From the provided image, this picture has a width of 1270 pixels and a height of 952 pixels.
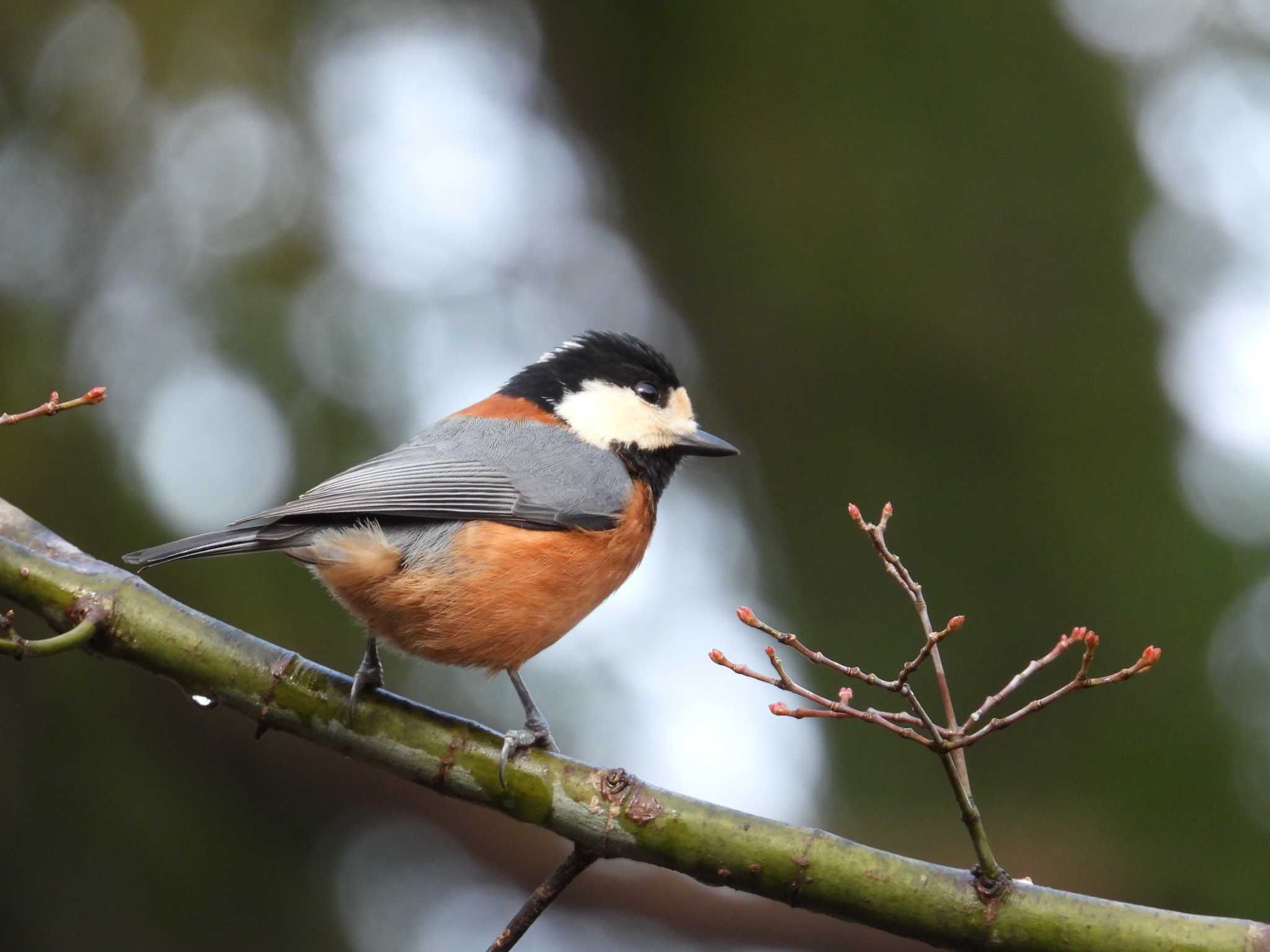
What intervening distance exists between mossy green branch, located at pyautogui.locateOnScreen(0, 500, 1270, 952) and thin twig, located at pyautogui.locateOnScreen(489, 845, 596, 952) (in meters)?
0.05

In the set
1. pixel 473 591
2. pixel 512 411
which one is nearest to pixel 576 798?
pixel 473 591

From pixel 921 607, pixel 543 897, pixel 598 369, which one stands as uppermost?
pixel 598 369

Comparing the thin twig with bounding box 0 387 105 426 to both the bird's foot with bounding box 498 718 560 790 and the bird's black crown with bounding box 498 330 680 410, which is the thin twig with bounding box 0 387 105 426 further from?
the bird's black crown with bounding box 498 330 680 410

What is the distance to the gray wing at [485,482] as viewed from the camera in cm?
269

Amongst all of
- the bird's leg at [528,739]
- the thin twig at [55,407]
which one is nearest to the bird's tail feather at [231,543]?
the thin twig at [55,407]

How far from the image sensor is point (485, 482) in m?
2.95

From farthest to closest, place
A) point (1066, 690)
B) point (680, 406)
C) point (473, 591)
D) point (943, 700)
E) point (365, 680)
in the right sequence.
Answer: point (680, 406)
point (473, 591)
point (365, 680)
point (943, 700)
point (1066, 690)

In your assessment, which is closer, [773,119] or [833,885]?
[833,885]

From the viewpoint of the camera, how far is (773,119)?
4578 millimetres

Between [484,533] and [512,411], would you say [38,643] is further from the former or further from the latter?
[512,411]

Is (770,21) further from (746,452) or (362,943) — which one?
(362,943)

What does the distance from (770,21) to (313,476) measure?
8.60 ft

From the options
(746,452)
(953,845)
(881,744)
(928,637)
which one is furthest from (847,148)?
(928,637)

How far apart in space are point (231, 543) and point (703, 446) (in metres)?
1.52
